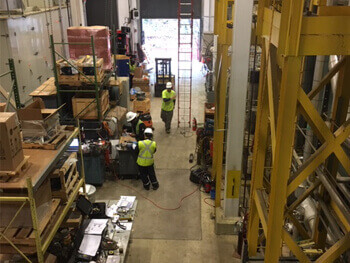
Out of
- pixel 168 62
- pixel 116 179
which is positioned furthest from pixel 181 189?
pixel 168 62

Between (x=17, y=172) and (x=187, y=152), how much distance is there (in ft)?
26.7

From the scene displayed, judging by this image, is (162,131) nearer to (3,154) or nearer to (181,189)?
(181,189)

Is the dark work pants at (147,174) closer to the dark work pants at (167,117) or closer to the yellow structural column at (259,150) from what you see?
the dark work pants at (167,117)

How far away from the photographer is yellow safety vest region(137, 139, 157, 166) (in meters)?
9.95

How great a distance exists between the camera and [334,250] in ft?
12.1

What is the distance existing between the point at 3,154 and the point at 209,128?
7782 millimetres

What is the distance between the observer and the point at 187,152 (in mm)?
12680

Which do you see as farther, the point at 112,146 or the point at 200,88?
the point at 200,88

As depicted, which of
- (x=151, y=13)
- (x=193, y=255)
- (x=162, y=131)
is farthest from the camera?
(x=151, y=13)

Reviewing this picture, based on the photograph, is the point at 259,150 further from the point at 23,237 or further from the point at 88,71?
the point at 88,71

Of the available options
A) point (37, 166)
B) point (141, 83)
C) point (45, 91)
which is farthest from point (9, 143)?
Answer: point (141, 83)

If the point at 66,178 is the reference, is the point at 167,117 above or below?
below

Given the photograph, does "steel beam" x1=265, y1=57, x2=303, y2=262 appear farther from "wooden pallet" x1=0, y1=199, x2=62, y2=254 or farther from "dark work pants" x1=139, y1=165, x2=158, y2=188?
"dark work pants" x1=139, y1=165, x2=158, y2=188

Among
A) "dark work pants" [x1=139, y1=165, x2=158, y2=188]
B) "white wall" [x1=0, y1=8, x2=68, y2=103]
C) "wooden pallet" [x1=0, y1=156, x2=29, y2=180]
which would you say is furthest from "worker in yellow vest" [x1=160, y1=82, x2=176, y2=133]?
"wooden pallet" [x1=0, y1=156, x2=29, y2=180]
